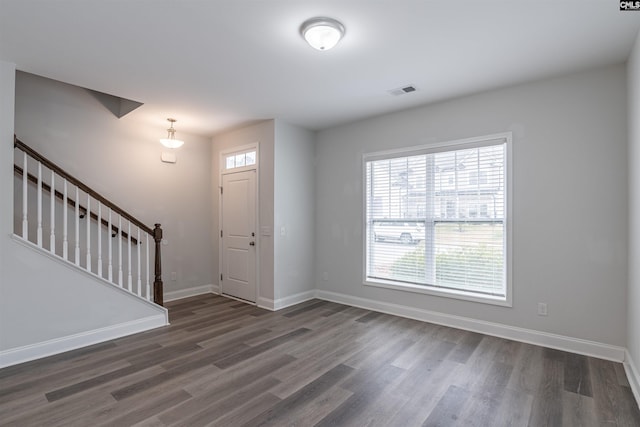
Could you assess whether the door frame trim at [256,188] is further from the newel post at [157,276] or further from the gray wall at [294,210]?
the newel post at [157,276]

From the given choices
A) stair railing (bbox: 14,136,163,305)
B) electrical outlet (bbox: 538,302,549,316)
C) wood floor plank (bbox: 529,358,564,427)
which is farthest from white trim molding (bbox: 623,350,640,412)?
Answer: stair railing (bbox: 14,136,163,305)

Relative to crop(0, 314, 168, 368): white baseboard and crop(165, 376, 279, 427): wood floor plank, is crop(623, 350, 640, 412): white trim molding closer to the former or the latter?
crop(165, 376, 279, 427): wood floor plank

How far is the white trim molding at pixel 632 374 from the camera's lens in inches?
94.0

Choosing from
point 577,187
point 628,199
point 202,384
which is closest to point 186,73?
point 202,384

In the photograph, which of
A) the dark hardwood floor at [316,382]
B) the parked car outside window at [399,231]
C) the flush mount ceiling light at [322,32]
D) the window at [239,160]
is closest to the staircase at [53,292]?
the dark hardwood floor at [316,382]

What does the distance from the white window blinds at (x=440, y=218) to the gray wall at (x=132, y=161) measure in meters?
3.02

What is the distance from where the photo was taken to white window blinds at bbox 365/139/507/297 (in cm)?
368

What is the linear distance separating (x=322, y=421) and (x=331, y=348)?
3.89 feet

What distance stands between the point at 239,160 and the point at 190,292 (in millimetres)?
2436

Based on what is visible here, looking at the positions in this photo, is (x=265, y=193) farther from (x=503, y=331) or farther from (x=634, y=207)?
(x=634, y=207)

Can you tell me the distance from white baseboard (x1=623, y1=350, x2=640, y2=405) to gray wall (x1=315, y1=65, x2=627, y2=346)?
0.65 feet

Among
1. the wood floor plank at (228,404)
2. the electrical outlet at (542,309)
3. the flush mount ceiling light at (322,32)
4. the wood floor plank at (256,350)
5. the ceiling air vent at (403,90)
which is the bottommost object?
the wood floor plank at (256,350)

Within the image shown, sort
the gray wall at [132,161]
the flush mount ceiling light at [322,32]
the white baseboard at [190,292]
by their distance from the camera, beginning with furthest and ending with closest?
the white baseboard at [190,292] < the gray wall at [132,161] < the flush mount ceiling light at [322,32]

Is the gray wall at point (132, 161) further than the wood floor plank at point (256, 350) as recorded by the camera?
Yes
